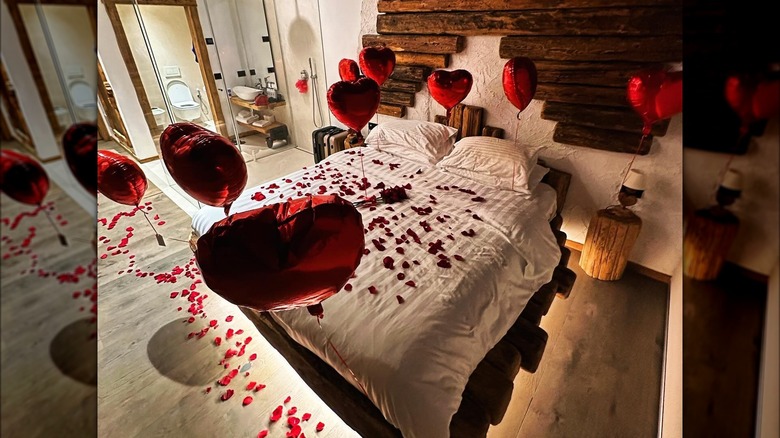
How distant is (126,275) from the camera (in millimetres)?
2508

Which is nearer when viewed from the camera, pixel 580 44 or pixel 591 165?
pixel 580 44

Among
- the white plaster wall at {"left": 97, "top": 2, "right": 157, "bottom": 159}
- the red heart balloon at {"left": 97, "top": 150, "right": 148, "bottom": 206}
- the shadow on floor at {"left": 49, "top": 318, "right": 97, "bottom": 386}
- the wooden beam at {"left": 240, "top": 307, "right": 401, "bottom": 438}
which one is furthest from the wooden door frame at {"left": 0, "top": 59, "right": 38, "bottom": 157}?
the white plaster wall at {"left": 97, "top": 2, "right": 157, "bottom": 159}

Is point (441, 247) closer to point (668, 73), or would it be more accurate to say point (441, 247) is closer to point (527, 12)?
point (668, 73)

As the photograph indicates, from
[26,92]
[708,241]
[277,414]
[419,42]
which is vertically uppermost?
[419,42]

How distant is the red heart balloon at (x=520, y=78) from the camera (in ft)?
6.55

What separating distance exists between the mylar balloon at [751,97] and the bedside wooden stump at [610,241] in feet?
7.73

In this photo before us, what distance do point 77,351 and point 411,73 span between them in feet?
10.4

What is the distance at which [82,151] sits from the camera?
8.7 inches

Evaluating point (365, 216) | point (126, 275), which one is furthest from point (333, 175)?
point (126, 275)

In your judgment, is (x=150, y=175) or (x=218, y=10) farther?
(x=150, y=175)

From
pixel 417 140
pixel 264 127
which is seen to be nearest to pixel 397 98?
pixel 417 140

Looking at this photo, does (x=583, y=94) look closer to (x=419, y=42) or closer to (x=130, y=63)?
(x=419, y=42)

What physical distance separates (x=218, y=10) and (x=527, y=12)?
3.32 meters

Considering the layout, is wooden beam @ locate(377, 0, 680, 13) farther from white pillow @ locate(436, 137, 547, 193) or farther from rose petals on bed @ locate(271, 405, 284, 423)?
rose petals on bed @ locate(271, 405, 284, 423)
